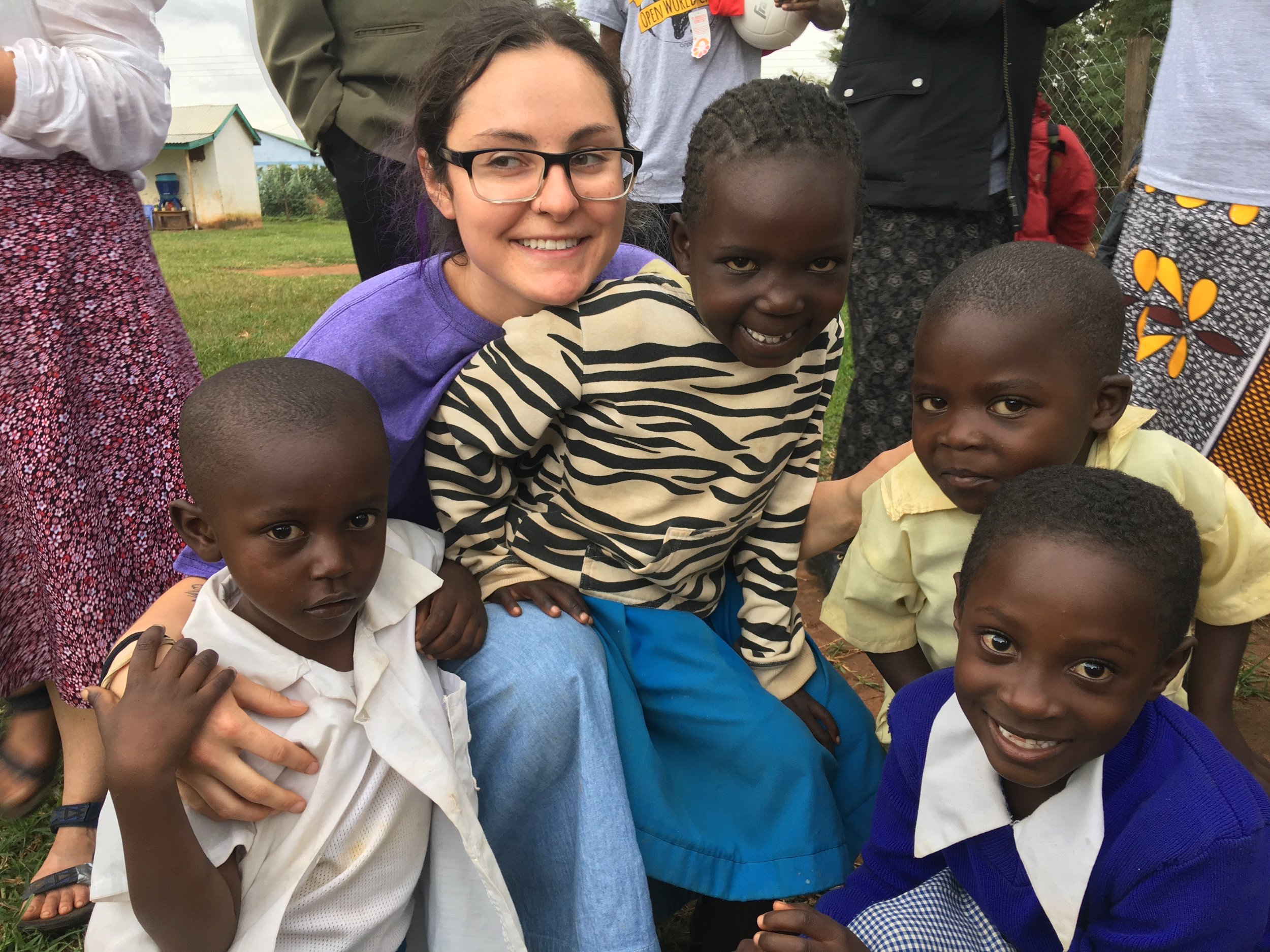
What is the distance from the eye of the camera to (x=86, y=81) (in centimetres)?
216

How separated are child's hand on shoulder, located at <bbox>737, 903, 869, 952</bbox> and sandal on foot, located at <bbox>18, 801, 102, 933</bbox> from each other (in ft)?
4.68

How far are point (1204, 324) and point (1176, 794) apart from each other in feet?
3.91

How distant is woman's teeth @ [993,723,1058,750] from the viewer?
1.44m

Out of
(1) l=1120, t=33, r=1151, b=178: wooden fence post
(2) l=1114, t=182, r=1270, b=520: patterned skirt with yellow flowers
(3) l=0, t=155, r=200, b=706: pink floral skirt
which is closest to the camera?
(2) l=1114, t=182, r=1270, b=520: patterned skirt with yellow flowers

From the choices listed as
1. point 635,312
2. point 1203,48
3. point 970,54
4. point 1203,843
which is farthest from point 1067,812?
point 970,54

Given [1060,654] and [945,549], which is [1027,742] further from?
[945,549]

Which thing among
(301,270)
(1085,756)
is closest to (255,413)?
(1085,756)

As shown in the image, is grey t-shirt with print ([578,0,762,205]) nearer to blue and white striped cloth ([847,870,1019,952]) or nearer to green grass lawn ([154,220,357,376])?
blue and white striped cloth ([847,870,1019,952])

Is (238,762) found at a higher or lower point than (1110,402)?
lower

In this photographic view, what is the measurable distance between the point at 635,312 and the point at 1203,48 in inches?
53.0

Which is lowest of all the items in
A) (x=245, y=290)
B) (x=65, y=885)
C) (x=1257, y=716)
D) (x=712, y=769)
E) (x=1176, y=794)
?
(x=245, y=290)

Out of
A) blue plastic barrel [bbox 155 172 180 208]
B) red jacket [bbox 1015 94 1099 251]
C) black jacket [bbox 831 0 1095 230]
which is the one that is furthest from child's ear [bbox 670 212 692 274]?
blue plastic barrel [bbox 155 172 180 208]

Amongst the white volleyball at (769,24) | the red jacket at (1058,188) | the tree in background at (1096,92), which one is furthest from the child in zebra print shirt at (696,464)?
the tree in background at (1096,92)

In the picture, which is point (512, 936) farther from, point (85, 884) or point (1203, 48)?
point (1203, 48)
